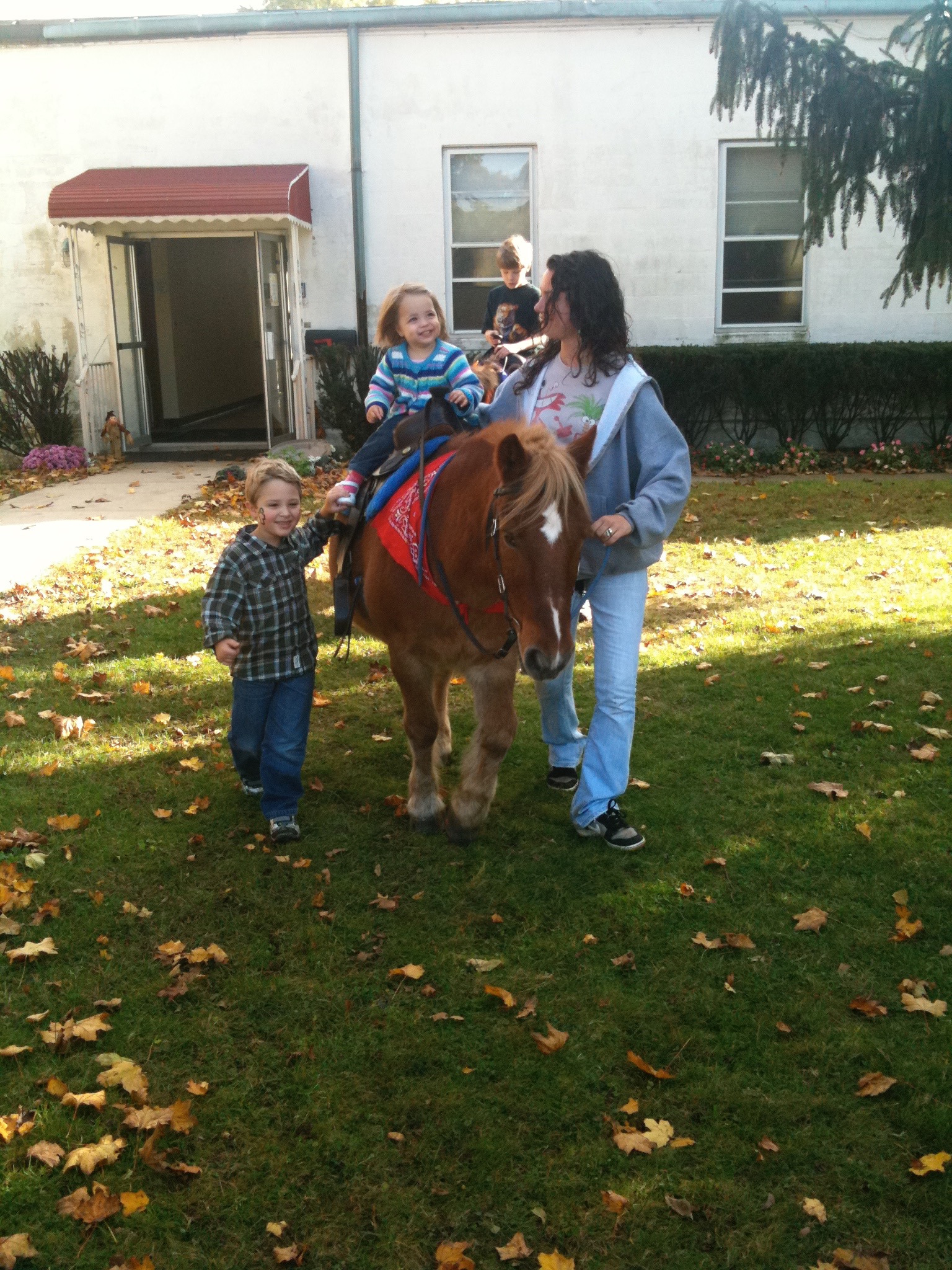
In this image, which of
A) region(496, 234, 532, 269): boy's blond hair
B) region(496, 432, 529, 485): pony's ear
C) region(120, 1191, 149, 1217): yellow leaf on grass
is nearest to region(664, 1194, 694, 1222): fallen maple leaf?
region(120, 1191, 149, 1217): yellow leaf on grass

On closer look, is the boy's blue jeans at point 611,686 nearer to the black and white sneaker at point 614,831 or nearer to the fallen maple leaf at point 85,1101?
the black and white sneaker at point 614,831

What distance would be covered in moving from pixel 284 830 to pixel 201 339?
19.9m

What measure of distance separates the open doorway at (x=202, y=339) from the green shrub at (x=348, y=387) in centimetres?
95

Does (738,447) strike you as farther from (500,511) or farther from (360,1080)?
(360,1080)

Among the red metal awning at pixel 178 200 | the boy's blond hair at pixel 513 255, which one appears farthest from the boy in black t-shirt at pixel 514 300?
the red metal awning at pixel 178 200

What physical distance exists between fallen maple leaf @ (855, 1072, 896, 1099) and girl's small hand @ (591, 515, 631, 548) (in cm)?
177

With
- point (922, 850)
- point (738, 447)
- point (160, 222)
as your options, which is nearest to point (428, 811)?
point (922, 850)

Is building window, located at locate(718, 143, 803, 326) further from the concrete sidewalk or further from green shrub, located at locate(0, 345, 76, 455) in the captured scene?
green shrub, located at locate(0, 345, 76, 455)

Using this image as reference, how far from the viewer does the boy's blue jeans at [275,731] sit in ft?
15.0

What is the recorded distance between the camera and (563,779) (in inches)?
199

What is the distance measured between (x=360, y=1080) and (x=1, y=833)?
6.95ft

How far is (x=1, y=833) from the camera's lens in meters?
4.51

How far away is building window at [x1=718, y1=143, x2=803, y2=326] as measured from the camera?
48.3 feet

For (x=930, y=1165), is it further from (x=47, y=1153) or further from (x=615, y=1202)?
(x=47, y=1153)
